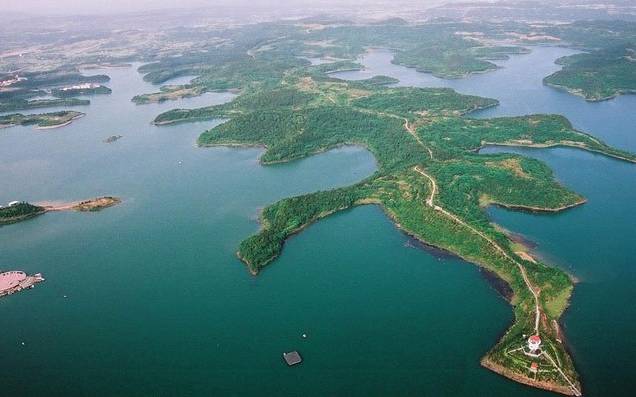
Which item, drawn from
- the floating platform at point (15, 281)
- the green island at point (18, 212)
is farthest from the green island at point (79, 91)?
the floating platform at point (15, 281)

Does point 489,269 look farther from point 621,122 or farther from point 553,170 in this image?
point 621,122

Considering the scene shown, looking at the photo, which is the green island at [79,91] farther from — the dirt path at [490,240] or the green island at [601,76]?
the green island at [601,76]

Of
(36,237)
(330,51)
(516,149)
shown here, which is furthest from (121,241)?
(330,51)

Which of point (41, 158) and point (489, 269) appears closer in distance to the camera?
point (489, 269)

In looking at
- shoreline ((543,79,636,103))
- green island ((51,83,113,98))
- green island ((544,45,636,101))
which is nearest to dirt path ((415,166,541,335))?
shoreline ((543,79,636,103))

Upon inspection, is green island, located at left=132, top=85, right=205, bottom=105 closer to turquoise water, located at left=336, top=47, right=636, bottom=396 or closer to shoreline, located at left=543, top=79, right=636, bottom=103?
turquoise water, located at left=336, top=47, right=636, bottom=396

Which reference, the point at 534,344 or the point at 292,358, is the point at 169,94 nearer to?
the point at 292,358

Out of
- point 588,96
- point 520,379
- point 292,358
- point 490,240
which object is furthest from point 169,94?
point 520,379
